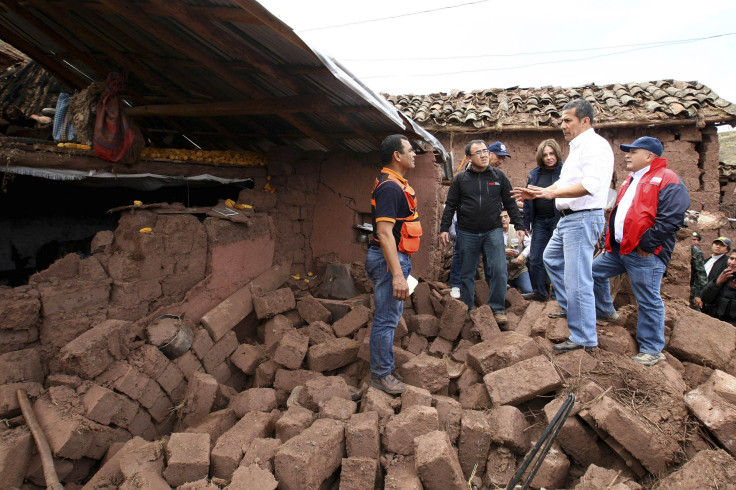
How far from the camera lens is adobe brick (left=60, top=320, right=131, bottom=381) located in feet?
12.4

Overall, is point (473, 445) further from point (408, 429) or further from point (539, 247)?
point (539, 247)

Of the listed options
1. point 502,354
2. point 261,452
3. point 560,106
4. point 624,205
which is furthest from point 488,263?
point 560,106

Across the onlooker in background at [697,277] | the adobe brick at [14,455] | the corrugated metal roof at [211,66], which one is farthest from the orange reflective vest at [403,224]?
the onlooker in background at [697,277]

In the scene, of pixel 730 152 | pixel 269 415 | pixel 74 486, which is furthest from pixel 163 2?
pixel 730 152

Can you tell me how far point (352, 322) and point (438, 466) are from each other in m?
2.23

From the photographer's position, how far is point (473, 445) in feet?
10.8

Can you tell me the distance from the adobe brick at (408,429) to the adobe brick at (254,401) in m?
1.21

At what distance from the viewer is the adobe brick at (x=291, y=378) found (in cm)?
434

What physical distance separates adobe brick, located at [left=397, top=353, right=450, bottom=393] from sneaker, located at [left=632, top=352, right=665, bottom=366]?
1661 millimetres

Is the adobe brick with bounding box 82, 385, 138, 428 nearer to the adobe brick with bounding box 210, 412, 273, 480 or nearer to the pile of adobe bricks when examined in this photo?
the pile of adobe bricks

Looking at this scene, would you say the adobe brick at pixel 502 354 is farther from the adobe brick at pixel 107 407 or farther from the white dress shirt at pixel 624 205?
the adobe brick at pixel 107 407

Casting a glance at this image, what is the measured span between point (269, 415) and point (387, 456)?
1.06 m

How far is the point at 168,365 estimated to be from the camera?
432 centimetres

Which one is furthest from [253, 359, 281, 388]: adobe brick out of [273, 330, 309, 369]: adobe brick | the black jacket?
the black jacket
